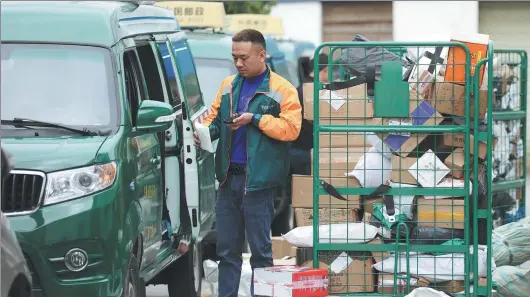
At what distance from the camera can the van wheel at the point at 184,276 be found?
9.95m

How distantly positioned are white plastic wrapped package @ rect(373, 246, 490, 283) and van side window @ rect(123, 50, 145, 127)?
1949mm

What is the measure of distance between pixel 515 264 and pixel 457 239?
65.9 inches

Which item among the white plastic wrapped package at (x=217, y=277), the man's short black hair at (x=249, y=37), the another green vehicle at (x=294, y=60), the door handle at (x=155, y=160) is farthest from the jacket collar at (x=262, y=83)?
the another green vehicle at (x=294, y=60)

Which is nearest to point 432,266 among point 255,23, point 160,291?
point 160,291

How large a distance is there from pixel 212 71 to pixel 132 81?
4386 millimetres

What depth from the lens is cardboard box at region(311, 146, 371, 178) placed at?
768 cm

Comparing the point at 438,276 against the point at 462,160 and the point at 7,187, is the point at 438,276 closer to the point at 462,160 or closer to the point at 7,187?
the point at 462,160

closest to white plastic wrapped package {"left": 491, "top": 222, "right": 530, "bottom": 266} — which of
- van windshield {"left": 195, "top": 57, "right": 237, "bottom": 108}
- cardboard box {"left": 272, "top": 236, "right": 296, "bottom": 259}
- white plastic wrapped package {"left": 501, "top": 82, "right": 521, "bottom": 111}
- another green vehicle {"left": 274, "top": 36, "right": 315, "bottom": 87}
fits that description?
cardboard box {"left": 272, "top": 236, "right": 296, "bottom": 259}

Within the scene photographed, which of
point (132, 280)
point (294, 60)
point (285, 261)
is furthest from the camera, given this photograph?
point (294, 60)

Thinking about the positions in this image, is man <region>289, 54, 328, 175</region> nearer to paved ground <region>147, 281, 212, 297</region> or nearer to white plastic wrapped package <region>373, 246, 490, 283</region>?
paved ground <region>147, 281, 212, 297</region>

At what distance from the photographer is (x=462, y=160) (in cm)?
767

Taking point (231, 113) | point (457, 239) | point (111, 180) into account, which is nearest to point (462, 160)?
point (457, 239)

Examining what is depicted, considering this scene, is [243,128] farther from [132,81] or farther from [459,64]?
[459,64]

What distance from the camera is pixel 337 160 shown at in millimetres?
7711
